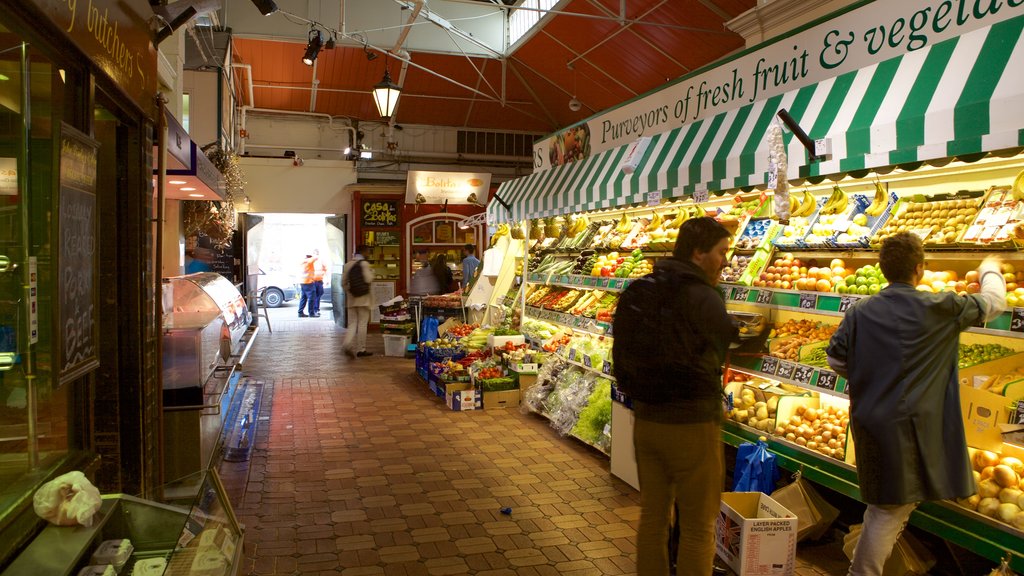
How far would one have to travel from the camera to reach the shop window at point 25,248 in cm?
273

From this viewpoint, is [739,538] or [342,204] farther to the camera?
[342,204]

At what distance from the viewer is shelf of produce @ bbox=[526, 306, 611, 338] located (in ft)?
23.8

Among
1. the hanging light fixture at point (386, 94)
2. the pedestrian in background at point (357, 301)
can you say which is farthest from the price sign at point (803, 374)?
the pedestrian in background at point (357, 301)

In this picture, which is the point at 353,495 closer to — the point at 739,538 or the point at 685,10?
the point at 739,538

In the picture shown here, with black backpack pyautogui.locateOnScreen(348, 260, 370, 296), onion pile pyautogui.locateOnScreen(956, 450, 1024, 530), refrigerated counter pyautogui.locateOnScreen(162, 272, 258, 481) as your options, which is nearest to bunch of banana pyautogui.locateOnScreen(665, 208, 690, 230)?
onion pile pyautogui.locateOnScreen(956, 450, 1024, 530)

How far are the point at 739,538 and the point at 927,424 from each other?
3.83 feet

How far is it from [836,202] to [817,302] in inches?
35.2

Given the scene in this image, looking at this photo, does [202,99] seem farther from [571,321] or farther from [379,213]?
[379,213]

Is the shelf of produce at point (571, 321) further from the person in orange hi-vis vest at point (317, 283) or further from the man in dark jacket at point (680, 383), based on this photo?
the person in orange hi-vis vest at point (317, 283)

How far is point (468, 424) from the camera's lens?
762cm

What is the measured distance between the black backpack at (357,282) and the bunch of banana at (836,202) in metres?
8.43

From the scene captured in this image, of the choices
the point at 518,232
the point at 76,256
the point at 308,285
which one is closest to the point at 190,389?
the point at 76,256

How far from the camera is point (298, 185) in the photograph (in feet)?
57.2

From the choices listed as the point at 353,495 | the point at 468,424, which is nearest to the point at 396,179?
the point at 468,424
